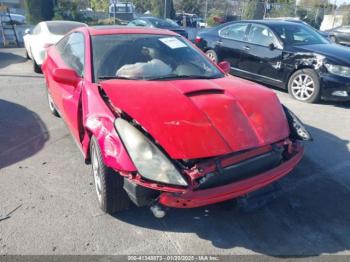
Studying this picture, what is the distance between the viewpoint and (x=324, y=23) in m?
32.2

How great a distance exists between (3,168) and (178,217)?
2.06m

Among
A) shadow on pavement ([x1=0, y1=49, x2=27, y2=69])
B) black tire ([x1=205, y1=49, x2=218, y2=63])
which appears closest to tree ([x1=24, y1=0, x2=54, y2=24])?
shadow on pavement ([x1=0, y1=49, x2=27, y2=69])

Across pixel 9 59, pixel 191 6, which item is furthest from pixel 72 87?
pixel 191 6

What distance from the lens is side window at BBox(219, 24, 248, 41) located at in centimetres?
777

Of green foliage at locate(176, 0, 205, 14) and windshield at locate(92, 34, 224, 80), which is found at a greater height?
windshield at locate(92, 34, 224, 80)

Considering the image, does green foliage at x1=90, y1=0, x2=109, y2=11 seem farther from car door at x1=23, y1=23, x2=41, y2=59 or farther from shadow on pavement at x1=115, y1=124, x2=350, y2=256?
shadow on pavement at x1=115, y1=124, x2=350, y2=256

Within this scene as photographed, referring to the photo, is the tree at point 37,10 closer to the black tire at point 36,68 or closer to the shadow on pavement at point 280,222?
the black tire at point 36,68

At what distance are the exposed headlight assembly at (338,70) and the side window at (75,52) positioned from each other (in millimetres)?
4699

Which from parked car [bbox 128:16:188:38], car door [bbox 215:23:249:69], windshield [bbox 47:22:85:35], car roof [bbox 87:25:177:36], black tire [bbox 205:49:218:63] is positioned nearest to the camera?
car roof [bbox 87:25:177:36]

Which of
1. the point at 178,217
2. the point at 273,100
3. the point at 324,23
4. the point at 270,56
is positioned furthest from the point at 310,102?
the point at 324,23

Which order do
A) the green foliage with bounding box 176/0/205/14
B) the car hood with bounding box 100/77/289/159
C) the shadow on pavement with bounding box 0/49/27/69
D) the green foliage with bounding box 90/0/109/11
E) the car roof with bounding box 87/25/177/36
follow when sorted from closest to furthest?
the car hood with bounding box 100/77/289/159
the car roof with bounding box 87/25/177/36
the shadow on pavement with bounding box 0/49/27/69
the green foliage with bounding box 90/0/109/11
the green foliage with bounding box 176/0/205/14

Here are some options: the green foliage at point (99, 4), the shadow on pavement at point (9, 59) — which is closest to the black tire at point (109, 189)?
the shadow on pavement at point (9, 59)

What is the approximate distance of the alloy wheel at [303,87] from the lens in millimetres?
6591

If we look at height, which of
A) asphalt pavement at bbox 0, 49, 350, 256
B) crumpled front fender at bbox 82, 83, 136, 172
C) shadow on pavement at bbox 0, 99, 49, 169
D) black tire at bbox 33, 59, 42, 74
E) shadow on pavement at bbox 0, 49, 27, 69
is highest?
crumpled front fender at bbox 82, 83, 136, 172
